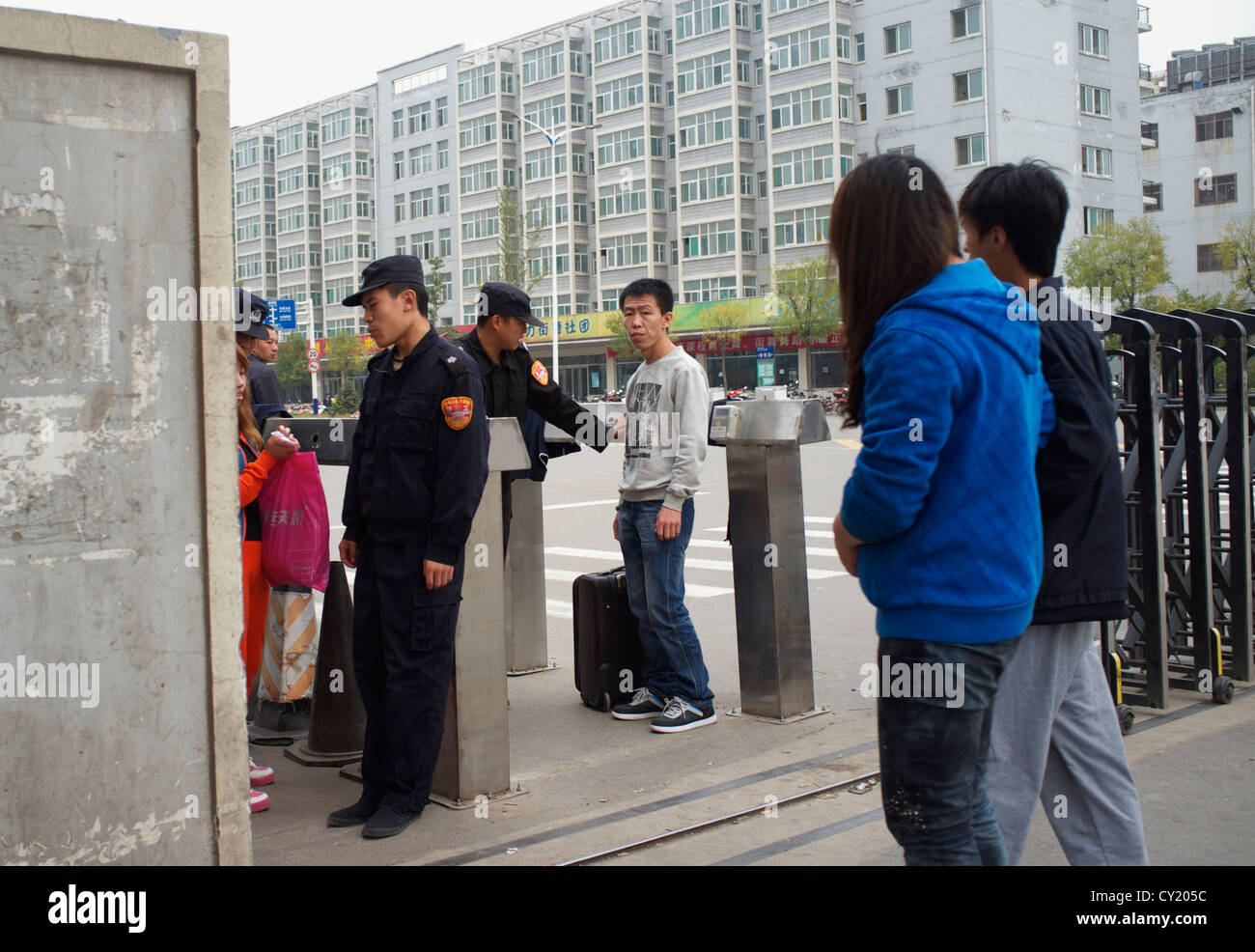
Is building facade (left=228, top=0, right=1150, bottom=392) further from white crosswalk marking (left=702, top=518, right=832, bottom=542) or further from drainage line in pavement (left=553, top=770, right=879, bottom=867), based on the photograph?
drainage line in pavement (left=553, top=770, right=879, bottom=867)

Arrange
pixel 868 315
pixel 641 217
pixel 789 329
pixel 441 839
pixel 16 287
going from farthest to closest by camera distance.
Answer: pixel 641 217 < pixel 789 329 < pixel 441 839 < pixel 16 287 < pixel 868 315

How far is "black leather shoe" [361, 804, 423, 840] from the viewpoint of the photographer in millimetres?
4383

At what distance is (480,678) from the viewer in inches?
189

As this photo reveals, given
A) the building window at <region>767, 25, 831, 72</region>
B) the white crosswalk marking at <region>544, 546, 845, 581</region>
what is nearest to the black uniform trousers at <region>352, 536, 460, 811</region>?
the white crosswalk marking at <region>544, 546, 845, 581</region>

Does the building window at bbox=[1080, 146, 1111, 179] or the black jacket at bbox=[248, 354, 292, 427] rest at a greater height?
the building window at bbox=[1080, 146, 1111, 179]

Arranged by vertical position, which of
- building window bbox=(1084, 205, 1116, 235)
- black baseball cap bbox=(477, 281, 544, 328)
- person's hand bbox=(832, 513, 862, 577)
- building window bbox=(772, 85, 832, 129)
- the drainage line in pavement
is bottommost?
the drainage line in pavement

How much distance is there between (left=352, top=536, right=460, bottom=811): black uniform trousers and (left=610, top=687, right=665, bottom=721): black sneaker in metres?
1.66

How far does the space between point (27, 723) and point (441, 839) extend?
5.19 feet

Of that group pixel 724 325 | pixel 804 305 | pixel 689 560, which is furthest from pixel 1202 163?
pixel 689 560

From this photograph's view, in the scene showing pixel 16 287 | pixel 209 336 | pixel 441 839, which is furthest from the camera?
pixel 441 839

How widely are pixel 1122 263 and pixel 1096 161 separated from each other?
9912mm
